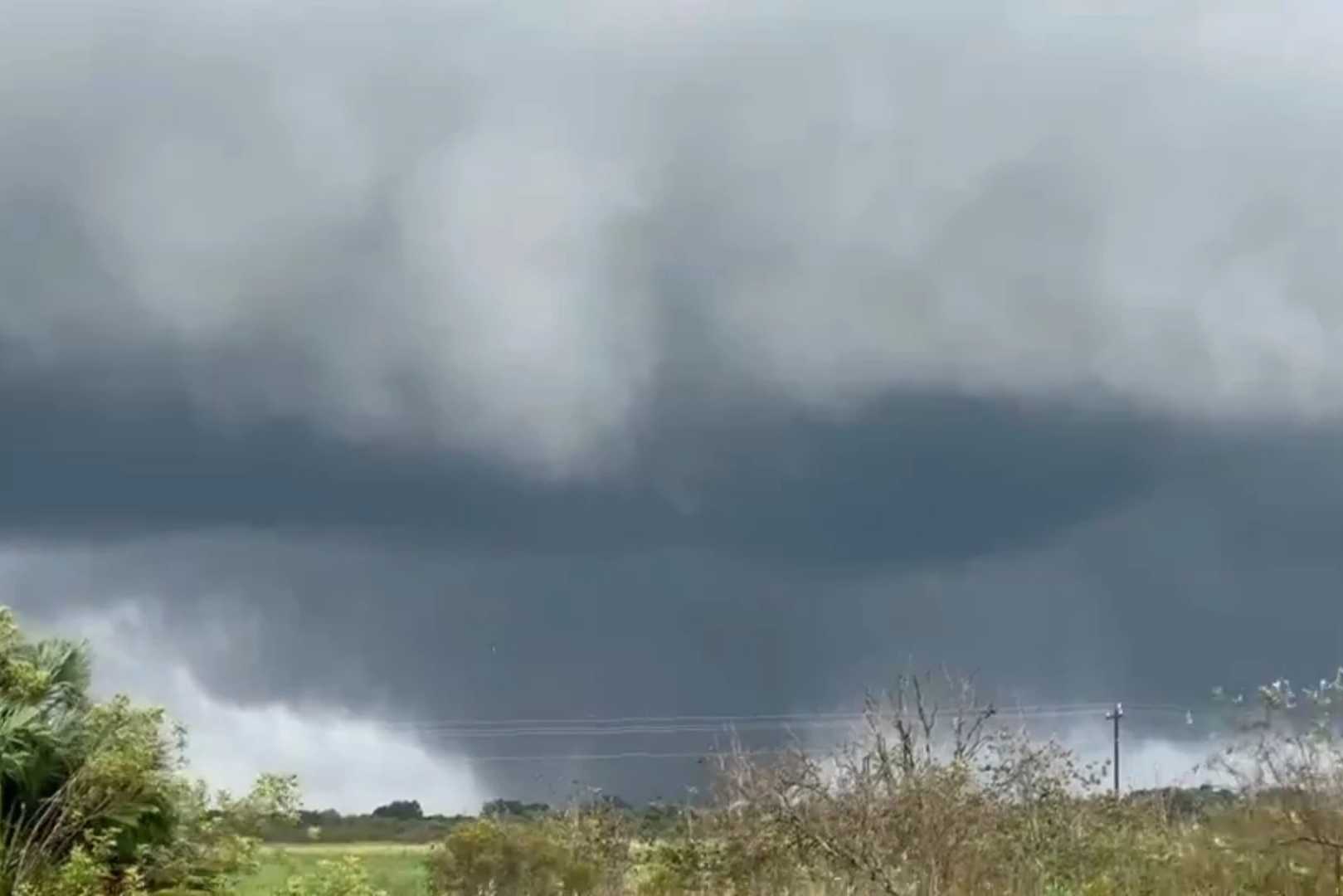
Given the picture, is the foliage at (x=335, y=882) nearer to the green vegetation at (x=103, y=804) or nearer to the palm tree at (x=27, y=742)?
the green vegetation at (x=103, y=804)

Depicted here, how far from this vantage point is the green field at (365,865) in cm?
1738

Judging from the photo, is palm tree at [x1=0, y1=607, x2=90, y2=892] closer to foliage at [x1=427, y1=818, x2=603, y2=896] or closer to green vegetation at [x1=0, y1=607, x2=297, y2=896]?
green vegetation at [x1=0, y1=607, x2=297, y2=896]

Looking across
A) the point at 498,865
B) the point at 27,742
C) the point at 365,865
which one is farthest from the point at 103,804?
the point at 498,865

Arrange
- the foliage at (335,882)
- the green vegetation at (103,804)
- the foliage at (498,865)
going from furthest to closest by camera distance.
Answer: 1. the foliage at (498,865)
2. the green vegetation at (103,804)
3. the foliage at (335,882)

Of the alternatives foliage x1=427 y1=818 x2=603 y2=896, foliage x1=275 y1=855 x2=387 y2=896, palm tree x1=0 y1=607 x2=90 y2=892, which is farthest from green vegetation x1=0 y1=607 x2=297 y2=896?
foliage x1=427 y1=818 x2=603 y2=896

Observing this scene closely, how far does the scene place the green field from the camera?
17.4 m

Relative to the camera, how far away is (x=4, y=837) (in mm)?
17406

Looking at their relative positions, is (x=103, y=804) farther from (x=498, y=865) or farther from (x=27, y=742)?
(x=498, y=865)

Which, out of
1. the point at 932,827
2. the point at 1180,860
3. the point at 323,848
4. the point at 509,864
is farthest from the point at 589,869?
the point at 1180,860

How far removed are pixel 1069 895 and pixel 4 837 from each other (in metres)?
11.9

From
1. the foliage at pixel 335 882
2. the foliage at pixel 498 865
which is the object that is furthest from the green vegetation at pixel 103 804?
the foliage at pixel 498 865

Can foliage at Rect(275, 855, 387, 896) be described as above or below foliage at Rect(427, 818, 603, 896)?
below

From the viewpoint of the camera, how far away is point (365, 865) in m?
17.3

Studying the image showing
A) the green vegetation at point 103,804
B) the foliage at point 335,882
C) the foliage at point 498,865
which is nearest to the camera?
the foliage at point 335,882
